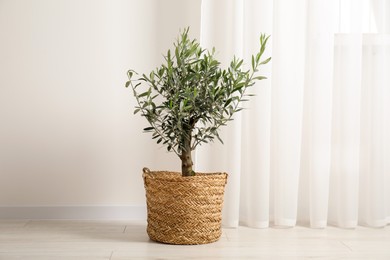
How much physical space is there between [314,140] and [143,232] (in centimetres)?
76

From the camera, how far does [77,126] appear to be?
2.33 meters

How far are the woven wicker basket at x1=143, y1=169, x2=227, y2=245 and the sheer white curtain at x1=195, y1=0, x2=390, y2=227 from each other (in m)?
0.27

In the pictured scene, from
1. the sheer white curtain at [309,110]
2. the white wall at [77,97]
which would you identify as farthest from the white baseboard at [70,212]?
the sheer white curtain at [309,110]

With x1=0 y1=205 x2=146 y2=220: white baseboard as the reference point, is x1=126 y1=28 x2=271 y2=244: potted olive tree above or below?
above

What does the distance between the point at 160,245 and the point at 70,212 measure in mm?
604

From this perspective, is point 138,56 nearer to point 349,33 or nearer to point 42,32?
point 42,32

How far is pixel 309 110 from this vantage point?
2248 millimetres

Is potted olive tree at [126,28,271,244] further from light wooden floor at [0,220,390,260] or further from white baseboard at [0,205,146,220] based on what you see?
white baseboard at [0,205,146,220]

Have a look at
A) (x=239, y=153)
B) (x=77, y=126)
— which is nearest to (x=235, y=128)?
(x=239, y=153)

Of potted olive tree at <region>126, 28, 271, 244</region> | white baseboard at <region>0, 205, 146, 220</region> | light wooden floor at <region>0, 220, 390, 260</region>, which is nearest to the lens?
light wooden floor at <region>0, 220, 390, 260</region>

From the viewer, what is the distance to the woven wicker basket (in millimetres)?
1870

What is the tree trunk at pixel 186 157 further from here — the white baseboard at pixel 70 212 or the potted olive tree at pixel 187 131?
the white baseboard at pixel 70 212

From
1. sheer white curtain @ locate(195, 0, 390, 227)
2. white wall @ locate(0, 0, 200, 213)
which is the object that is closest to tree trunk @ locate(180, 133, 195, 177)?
sheer white curtain @ locate(195, 0, 390, 227)

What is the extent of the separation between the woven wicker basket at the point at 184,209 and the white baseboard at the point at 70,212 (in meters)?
0.45
